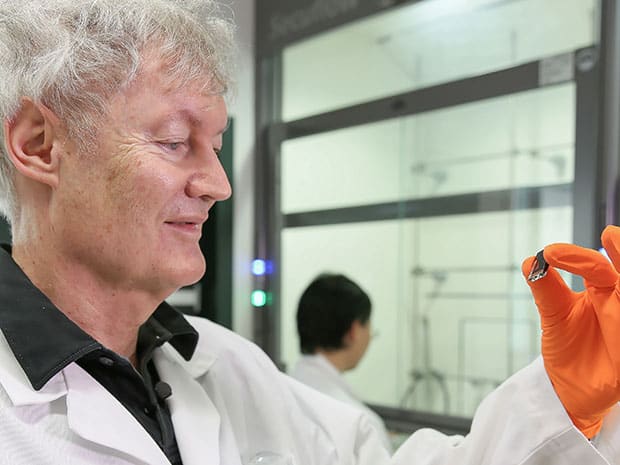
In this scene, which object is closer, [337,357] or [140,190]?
[140,190]

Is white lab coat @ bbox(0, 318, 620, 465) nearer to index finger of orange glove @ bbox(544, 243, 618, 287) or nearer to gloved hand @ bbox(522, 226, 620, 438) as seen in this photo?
gloved hand @ bbox(522, 226, 620, 438)

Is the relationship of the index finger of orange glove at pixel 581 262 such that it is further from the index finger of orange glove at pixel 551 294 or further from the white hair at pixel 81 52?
the white hair at pixel 81 52

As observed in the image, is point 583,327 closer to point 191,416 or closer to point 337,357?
point 191,416

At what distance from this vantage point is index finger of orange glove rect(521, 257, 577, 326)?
3.13ft

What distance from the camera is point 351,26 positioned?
318 cm

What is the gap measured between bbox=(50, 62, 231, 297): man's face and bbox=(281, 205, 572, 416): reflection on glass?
1807 millimetres

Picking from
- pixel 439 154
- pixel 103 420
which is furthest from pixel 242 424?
pixel 439 154

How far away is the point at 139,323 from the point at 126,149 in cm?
27

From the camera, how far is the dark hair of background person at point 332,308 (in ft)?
9.14

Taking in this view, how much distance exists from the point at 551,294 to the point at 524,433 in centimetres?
21

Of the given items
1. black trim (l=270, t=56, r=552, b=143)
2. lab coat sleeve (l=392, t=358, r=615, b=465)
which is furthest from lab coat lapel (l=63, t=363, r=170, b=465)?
black trim (l=270, t=56, r=552, b=143)

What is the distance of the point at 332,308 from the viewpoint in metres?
2.79

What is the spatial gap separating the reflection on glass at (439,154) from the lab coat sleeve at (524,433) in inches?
64.5

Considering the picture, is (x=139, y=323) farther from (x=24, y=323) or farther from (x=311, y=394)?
(x=311, y=394)
